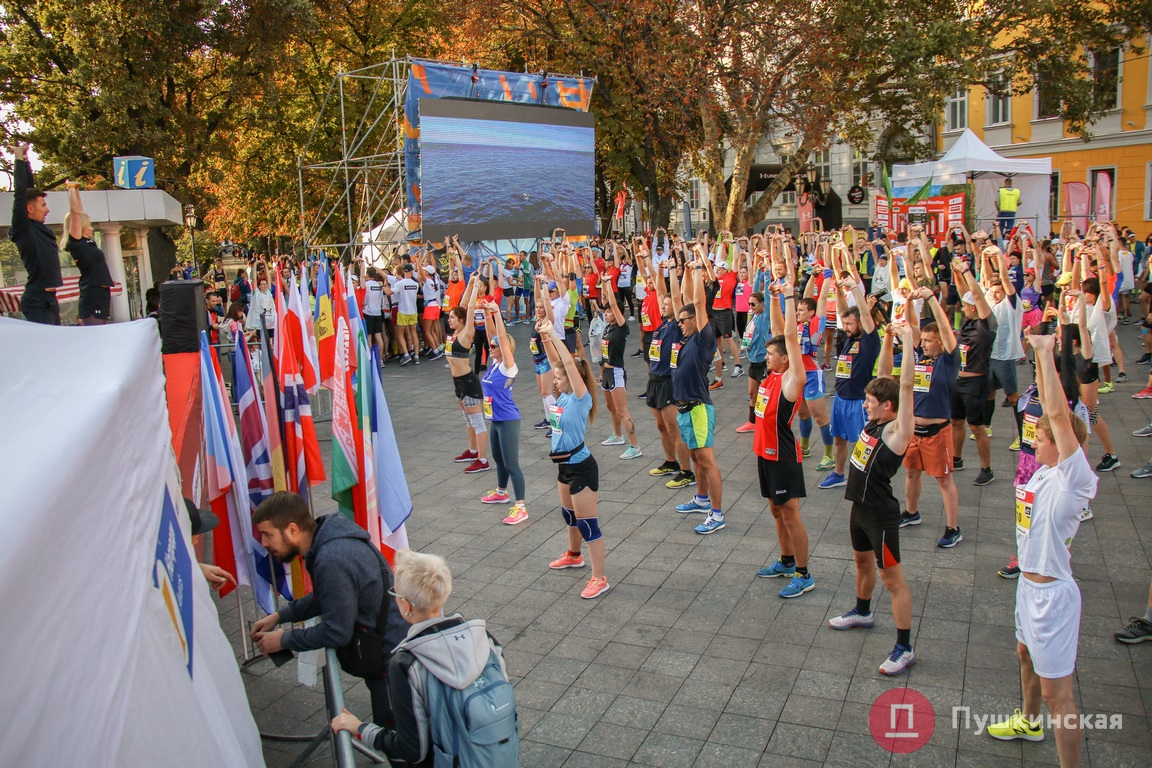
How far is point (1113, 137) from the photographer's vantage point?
31172 millimetres

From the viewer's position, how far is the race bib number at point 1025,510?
177 inches

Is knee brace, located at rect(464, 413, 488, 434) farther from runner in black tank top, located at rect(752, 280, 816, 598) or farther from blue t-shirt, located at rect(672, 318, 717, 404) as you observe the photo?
runner in black tank top, located at rect(752, 280, 816, 598)

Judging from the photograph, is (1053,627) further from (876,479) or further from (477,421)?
(477,421)

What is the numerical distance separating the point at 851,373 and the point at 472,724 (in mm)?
6387

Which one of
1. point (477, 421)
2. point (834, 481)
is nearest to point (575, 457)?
point (834, 481)

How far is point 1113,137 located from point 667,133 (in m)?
16.4

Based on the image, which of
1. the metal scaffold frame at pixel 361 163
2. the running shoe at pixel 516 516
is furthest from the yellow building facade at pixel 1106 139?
the running shoe at pixel 516 516

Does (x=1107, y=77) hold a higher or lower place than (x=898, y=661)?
higher

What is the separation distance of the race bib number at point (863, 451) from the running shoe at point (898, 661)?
1094 mm

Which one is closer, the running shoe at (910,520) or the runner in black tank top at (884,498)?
the runner in black tank top at (884,498)

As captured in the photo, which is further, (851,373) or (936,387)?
(851,373)

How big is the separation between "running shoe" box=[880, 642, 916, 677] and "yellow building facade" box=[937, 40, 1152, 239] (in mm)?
27698

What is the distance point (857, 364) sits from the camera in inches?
332

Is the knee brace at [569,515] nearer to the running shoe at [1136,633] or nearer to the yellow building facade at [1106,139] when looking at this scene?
the running shoe at [1136,633]
